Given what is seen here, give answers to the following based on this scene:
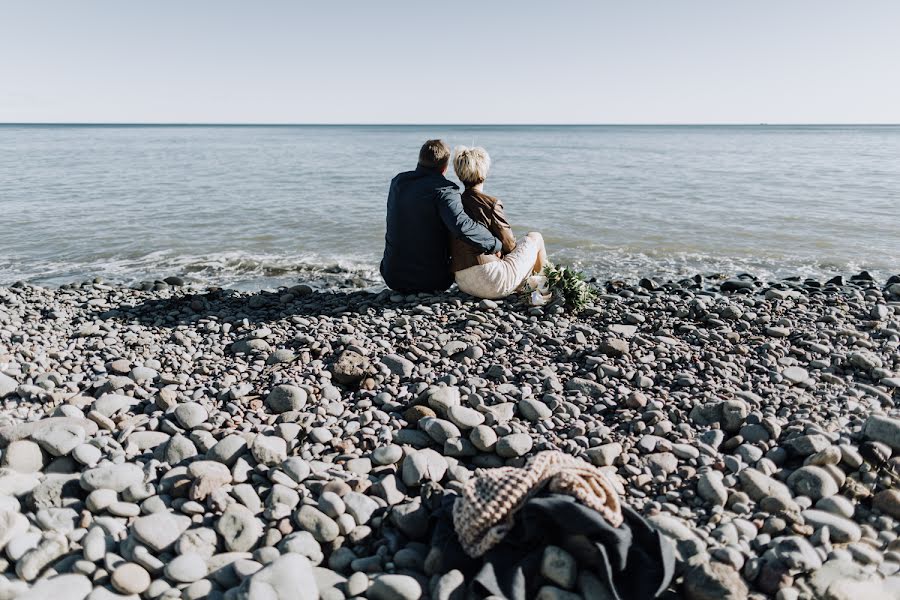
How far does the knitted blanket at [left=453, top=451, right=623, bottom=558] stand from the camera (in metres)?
3.17

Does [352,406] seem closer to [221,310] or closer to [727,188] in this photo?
[221,310]

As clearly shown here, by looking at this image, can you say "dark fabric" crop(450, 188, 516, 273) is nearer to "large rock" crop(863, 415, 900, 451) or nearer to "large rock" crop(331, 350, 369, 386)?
"large rock" crop(331, 350, 369, 386)

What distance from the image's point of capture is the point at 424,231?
7336 millimetres

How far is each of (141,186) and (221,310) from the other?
17.7 meters

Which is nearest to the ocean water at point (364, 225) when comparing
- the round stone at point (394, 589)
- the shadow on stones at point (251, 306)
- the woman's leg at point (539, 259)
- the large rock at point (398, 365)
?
the shadow on stones at point (251, 306)

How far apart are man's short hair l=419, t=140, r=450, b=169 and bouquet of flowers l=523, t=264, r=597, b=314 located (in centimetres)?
183

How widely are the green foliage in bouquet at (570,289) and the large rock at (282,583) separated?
4.82m

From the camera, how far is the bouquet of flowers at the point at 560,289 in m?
7.18

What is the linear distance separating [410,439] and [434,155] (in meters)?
3.70

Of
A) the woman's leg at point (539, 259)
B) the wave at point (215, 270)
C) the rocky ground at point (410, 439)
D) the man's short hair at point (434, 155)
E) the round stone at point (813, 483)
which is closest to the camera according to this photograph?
the rocky ground at point (410, 439)

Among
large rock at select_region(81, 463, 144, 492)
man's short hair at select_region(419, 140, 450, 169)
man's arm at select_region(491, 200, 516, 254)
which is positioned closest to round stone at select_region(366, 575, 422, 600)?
large rock at select_region(81, 463, 144, 492)

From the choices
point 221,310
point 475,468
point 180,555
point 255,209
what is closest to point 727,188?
point 255,209

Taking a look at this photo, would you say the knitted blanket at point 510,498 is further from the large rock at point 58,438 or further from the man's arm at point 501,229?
the man's arm at point 501,229

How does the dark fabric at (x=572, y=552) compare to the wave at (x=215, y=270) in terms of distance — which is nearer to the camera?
the dark fabric at (x=572, y=552)
